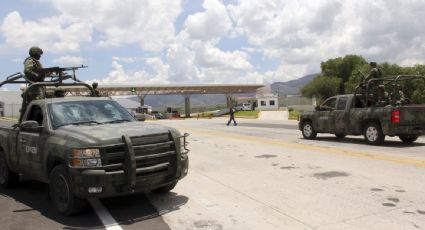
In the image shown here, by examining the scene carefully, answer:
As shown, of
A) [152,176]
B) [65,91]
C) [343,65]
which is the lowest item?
[152,176]

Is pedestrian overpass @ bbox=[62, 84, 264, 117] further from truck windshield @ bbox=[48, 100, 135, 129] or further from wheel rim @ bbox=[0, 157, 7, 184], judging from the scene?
truck windshield @ bbox=[48, 100, 135, 129]

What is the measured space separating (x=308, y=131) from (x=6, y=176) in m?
12.0

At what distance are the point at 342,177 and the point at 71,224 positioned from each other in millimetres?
5305

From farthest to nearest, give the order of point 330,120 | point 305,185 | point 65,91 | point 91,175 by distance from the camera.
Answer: point 330,120 < point 65,91 < point 305,185 < point 91,175

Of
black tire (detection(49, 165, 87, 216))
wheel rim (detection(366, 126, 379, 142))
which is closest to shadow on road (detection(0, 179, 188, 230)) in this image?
black tire (detection(49, 165, 87, 216))

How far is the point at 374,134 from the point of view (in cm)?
1501

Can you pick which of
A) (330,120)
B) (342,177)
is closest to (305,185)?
(342,177)

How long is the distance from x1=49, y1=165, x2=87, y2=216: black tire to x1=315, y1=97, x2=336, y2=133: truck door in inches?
471

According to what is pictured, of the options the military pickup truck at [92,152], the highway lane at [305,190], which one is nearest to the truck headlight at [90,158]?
the military pickup truck at [92,152]

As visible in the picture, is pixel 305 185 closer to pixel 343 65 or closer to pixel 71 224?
pixel 71 224

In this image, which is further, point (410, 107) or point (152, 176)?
point (410, 107)

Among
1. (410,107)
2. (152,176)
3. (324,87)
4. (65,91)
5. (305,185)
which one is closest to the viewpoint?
(152,176)

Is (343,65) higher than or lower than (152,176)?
higher

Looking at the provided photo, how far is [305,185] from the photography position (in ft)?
27.8
